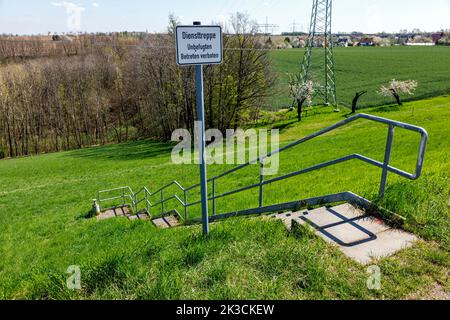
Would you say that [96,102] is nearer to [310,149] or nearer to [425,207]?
[310,149]

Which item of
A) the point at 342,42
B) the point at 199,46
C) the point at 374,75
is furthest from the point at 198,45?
the point at 342,42

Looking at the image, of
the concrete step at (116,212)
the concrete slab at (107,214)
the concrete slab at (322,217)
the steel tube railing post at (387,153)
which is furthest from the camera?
the concrete step at (116,212)

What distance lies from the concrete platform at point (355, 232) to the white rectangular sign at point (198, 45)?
7.32ft

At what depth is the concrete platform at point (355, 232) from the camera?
331cm

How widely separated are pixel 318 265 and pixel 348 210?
4.39ft

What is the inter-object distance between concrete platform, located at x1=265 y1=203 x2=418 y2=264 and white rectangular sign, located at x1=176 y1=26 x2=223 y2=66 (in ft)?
7.32

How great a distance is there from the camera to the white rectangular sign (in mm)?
3579

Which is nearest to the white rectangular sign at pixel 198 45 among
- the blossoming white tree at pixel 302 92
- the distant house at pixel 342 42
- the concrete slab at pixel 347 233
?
the concrete slab at pixel 347 233

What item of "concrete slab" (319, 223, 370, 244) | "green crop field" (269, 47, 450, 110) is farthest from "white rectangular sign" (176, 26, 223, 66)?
"green crop field" (269, 47, 450, 110)

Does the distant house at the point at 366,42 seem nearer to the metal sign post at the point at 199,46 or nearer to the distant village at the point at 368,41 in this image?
the distant village at the point at 368,41

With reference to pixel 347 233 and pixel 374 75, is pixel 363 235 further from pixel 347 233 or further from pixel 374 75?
pixel 374 75

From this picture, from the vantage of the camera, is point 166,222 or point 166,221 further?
point 166,221

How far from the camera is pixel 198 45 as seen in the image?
3.69 m

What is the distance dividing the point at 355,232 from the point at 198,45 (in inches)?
108
